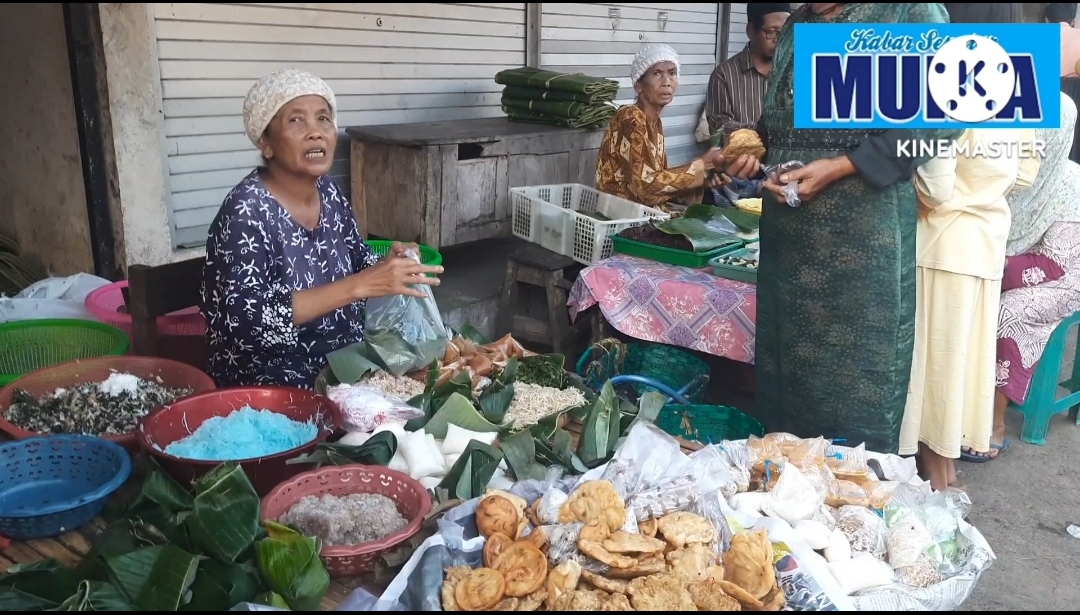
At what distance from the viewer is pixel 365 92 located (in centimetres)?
513

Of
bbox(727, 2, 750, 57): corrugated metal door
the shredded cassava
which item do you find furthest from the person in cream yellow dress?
bbox(727, 2, 750, 57): corrugated metal door

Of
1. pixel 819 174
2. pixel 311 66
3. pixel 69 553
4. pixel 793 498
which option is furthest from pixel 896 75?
pixel 311 66

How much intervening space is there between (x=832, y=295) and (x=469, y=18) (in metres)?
3.91

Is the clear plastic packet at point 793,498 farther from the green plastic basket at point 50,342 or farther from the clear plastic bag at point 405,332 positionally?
the green plastic basket at point 50,342

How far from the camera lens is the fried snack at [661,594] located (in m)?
1.39

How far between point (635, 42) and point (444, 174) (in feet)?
11.7

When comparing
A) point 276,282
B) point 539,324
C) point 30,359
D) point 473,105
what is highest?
point 473,105

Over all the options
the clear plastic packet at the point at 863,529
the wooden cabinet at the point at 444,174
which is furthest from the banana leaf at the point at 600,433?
the wooden cabinet at the point at 444,174

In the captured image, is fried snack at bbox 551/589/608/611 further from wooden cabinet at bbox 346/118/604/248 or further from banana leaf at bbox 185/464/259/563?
wooden cabinet at bbox 346/118/604/248

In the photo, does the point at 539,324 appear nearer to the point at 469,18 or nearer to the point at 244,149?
the point at 244,149

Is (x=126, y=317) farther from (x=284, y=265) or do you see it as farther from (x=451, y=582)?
(x=451, y=582)

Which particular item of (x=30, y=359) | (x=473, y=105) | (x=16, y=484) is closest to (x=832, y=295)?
(x=16, y=484)

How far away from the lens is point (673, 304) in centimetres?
375

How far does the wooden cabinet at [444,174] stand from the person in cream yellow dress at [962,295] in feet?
8.42
